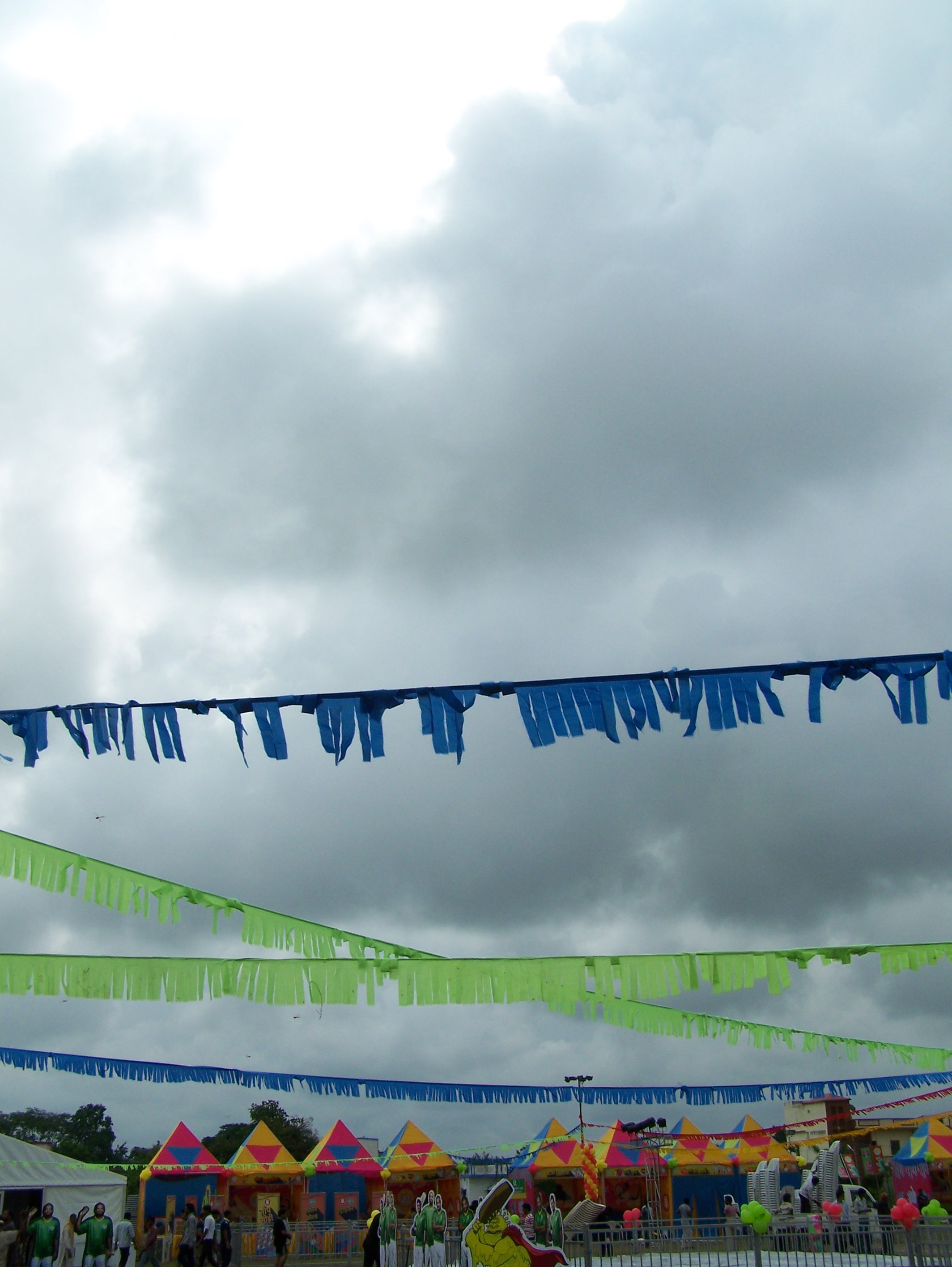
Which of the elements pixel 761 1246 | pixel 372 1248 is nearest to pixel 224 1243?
pixel 372 1248

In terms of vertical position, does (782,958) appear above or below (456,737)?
below

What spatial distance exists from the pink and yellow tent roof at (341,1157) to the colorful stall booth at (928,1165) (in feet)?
49.5

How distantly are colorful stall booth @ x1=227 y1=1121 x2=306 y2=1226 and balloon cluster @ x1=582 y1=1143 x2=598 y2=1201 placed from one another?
793 centimetres

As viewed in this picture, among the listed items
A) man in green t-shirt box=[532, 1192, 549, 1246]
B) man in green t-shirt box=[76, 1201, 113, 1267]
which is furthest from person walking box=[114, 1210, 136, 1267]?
man in green t-shirt box=[532, 1192, 549, 1246]

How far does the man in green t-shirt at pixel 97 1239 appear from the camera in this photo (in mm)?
16938

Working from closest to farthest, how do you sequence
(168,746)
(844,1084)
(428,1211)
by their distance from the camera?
1. (168,746)
2. (428,1211)
3. (844,1084)

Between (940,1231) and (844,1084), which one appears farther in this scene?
(844,1084)

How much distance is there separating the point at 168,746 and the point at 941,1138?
96.4ft

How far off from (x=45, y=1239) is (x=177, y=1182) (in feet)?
35.5

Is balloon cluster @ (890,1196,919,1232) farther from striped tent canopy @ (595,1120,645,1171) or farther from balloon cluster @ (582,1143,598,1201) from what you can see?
striped tent canopy @ (595,1120,645,1171)

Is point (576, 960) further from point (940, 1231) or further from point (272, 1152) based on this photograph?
point (272, 1152)

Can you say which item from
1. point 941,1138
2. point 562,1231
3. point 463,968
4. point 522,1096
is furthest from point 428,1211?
point 941,1138

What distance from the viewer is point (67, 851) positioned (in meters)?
9.55

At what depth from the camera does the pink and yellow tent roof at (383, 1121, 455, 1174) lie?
28000 mm
